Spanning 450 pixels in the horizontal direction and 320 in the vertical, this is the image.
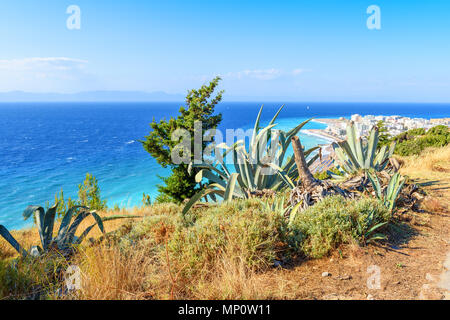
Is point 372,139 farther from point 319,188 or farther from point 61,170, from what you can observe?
point 61,170

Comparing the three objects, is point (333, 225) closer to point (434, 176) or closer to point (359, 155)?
point (359, 155)

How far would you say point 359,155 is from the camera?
19.1 ft

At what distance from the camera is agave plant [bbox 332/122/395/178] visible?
225 inches

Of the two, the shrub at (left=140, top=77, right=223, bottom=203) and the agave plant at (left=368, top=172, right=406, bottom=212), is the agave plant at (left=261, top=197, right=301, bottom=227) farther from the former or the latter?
the shrub at (left=140, top=77, right=223, bottom=203)

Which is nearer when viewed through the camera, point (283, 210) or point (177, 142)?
point (283, 210)

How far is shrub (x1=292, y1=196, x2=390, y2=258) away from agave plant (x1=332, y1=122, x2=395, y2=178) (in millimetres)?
2335

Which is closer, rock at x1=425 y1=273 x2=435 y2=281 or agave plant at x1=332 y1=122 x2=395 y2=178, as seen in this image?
rock at x1=425 y1=273 x2=435 y2=281

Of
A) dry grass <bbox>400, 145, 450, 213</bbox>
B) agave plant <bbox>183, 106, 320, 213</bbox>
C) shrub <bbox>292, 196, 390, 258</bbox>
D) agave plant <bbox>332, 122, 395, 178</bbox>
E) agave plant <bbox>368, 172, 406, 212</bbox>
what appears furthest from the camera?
agave plant <bbox>332, 122, 395, 178</bbox>

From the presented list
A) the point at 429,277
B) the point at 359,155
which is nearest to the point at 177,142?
the point at 359,155

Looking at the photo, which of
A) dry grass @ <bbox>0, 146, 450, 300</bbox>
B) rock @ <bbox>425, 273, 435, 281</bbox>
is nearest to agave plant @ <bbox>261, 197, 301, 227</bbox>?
dry grass @ <bbox>0, 146, 450, 300</bbox>

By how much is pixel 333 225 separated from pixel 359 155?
3.31m

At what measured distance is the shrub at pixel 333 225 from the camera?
2.96m
